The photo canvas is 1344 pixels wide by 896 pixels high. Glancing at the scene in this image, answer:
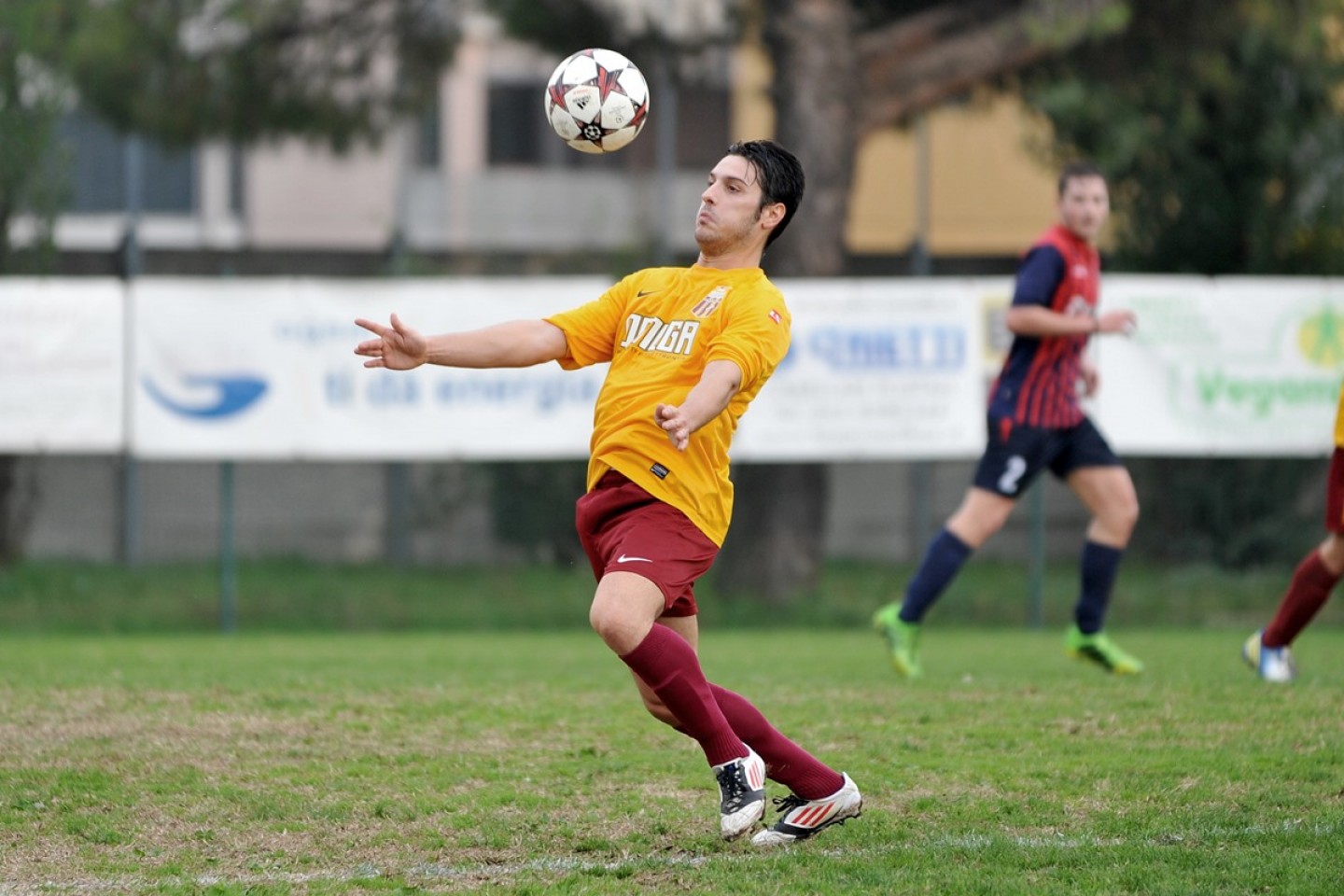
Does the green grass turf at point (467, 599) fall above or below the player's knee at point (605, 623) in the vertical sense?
below

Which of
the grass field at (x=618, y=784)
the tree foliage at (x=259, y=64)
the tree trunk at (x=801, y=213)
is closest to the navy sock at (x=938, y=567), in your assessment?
the grass field at (x=618, y=784)

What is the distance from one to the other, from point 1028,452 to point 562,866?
14.4ft

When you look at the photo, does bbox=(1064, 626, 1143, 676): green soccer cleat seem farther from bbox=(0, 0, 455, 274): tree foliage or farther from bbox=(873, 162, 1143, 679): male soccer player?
bbox=(0, 0, 455, 274): tree foliage

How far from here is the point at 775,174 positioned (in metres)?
5.44

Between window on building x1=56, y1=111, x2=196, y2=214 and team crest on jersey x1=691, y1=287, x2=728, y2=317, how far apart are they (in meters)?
12.9

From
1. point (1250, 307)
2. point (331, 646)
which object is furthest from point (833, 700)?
point (1250, 307)

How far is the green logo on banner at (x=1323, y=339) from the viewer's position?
496 inches

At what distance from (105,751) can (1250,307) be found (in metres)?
9.17

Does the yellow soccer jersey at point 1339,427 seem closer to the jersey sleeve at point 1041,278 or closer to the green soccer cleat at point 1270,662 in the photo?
the green soccer cleat at point 1270,662

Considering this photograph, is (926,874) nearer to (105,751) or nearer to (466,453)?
(105,751)

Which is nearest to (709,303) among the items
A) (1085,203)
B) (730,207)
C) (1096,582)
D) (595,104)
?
(730,207)

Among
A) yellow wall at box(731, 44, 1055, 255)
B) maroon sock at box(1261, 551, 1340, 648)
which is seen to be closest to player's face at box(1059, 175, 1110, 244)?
maroon sock at box(1261, 551, 1340, 648)

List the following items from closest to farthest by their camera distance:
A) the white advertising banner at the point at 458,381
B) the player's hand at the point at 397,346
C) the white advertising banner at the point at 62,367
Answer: the player's hand at the point at 397,346, the white advertising banner at the point at 62,367, the white advertising banner at the point at 458,381

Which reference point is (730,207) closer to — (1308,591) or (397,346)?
(397,346)
